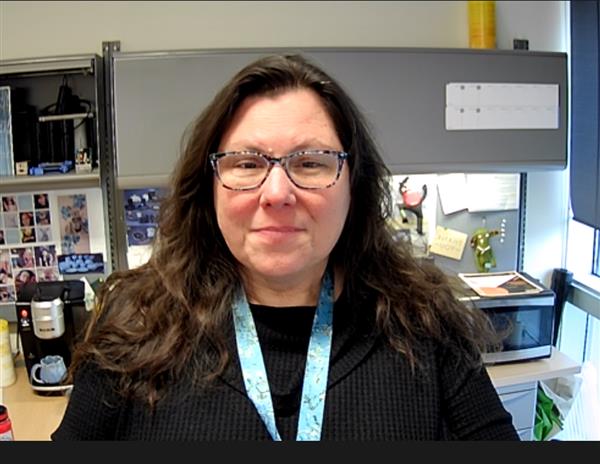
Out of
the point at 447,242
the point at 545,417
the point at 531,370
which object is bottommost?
the point at 545,417

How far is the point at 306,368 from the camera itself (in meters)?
0.89

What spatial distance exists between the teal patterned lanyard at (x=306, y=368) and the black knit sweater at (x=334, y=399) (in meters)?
0.01

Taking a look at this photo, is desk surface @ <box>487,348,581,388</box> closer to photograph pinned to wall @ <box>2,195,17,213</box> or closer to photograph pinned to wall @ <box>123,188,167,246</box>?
photograph pinned to wall @ <box>123,188,167,246</box>

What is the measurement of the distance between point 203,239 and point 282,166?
0.25m

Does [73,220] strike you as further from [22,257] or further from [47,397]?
[47,397]

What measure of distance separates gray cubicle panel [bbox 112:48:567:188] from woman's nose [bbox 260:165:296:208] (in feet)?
2.77

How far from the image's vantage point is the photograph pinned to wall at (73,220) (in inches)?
79.7

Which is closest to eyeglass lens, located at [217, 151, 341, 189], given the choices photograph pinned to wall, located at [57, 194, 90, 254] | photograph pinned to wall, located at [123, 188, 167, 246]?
photograph pinned to wall, located at [123, 188, 167, 246]

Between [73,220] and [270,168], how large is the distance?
56.3 inches

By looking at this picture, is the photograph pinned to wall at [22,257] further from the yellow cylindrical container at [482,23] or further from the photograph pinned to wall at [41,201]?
the yellow cylindrical container at [482,23]

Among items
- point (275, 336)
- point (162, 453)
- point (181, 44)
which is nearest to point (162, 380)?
point (275, 336)

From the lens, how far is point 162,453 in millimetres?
144

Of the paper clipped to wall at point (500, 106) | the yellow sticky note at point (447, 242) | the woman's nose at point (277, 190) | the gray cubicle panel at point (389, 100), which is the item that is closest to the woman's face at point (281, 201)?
the woman's nose at point (277, 190)

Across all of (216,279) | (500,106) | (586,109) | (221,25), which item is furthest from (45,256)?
(586,109)
